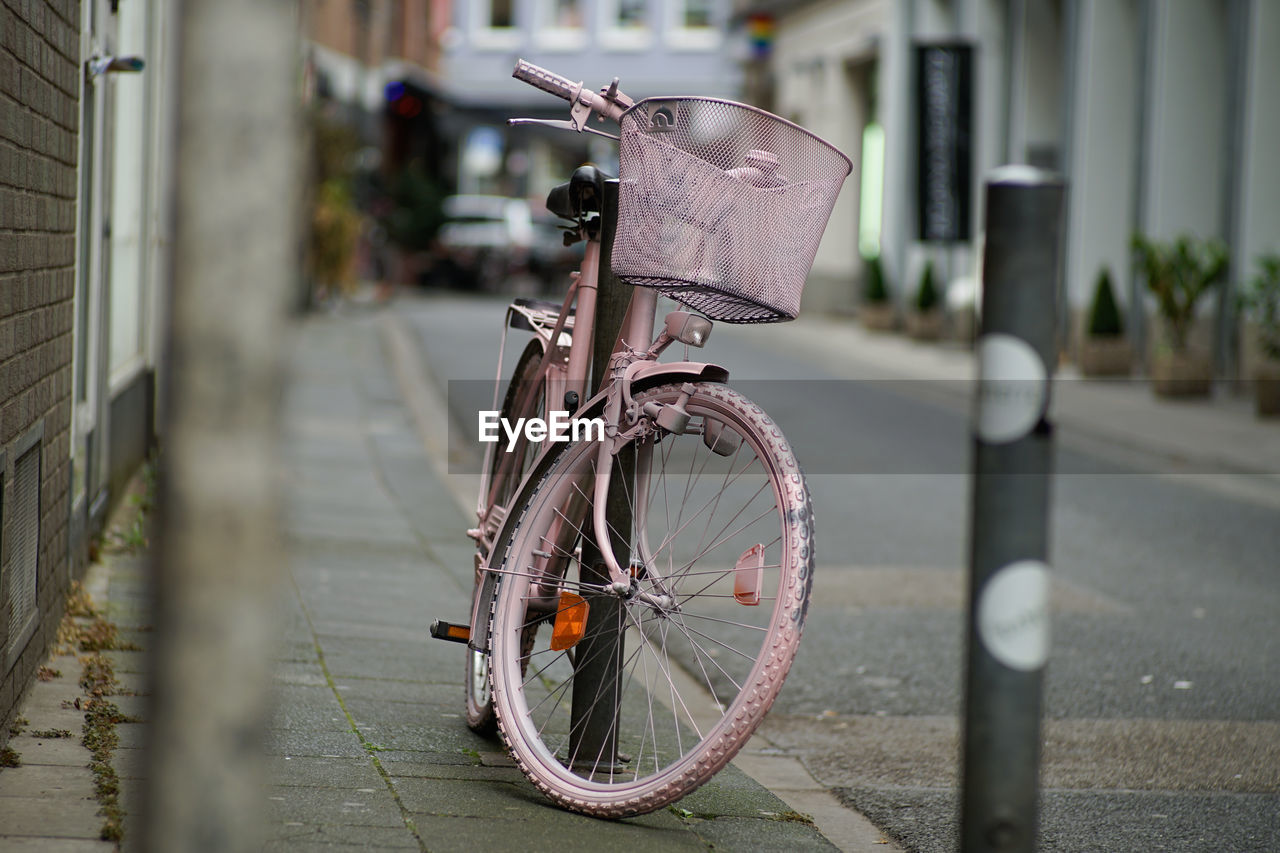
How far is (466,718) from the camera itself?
399 cm

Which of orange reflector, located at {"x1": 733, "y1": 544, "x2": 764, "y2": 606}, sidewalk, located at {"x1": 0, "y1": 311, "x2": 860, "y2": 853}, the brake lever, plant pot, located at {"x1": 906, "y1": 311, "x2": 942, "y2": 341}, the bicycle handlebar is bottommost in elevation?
sidewalk, located at {"x1": 0, "y1": 311, "x2": 860, "y2": 853}

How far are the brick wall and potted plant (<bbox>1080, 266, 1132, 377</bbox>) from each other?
1317 centimetres

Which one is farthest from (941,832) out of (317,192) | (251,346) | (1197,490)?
(317,192)

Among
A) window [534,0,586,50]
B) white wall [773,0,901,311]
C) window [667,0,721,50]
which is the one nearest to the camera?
white wall [773,0,901,311]

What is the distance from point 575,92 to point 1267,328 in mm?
10815

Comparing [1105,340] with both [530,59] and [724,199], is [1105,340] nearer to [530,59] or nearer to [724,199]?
[724,199]

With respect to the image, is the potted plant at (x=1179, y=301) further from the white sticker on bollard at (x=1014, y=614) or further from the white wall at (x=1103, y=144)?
the white sticker on bollard at (x=1014, y=614)

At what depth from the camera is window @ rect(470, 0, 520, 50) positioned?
1897 inches

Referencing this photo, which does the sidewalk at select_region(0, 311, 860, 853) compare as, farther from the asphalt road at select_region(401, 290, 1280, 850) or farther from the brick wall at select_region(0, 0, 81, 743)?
the asphalt road at select_region(401, 290, 1280, 850)

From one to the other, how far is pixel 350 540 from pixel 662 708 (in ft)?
9.90

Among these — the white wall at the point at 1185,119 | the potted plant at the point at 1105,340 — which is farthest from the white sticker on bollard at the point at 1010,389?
the white wall at the point at 1185,119

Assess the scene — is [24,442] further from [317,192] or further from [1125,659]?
[317,192]

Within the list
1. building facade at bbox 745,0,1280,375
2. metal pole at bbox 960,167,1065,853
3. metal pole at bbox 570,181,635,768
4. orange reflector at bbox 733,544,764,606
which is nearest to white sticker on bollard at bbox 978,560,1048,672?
metal pole at bbox 960,167,1065,853

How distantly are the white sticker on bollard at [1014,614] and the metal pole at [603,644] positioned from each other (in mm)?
1331
